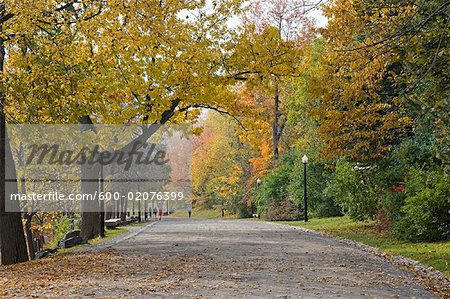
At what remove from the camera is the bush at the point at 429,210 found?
15773 millimetres

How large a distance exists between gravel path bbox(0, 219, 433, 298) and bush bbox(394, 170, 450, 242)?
1630 mm

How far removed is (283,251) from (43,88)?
7090 mm

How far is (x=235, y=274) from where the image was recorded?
11.1 metres

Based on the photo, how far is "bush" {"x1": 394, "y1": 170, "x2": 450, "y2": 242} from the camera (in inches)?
621

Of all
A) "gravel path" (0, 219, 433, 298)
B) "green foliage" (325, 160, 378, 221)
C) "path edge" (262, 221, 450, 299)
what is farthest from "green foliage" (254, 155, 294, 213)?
"path edge" (262, 221, 450, 299)

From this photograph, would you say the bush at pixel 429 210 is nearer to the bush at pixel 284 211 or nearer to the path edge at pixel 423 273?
the path edge at pixel 423 273

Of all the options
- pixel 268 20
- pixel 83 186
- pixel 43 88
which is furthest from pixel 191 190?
pixel 43 88

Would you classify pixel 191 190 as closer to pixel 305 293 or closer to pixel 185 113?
pixel 185 113

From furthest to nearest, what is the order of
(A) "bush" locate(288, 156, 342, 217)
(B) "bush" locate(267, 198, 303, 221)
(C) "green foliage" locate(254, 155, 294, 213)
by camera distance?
(C) "green foliage" locate(254, 155, 294, 213) → (B) "bush" locate(267, 198, 303, 221) → (A) "bush" locate(288, 156, 342, 217)

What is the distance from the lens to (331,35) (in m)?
17.3

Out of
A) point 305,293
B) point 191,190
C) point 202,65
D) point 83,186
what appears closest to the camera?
point 305,293

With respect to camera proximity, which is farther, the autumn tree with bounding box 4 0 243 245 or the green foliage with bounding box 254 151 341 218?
the green foliage with bounding box 254 151 341 218

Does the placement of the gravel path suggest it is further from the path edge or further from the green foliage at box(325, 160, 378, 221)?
the green foliage at box(325, 160, 378, 221)

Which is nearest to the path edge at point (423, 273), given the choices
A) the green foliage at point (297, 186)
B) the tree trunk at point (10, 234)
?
the tree trunk at point (10, 234)
